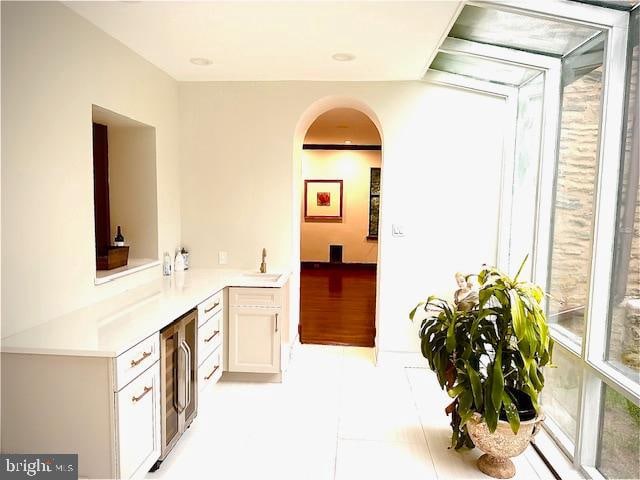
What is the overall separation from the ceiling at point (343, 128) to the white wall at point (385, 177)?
1819mm

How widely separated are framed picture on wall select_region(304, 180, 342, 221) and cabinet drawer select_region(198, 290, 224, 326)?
6.16 metres

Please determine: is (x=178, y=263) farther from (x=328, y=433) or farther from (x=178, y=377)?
(x=328, y=433)

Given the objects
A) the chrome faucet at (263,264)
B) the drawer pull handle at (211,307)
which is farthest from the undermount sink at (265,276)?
the drawer pull handle at (211,307)

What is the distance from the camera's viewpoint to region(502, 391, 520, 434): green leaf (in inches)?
82.9

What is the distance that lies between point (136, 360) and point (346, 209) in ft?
24.7

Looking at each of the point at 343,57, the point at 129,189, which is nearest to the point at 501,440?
the point at 343,57

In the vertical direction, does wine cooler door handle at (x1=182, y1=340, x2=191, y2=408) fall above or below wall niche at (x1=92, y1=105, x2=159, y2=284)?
below

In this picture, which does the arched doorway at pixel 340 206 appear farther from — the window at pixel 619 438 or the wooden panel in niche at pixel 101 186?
the window at pixel 619 438

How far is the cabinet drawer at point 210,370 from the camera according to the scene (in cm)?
284

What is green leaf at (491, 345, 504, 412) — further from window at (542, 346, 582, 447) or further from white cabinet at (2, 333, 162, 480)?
→ white cabinet at (2, 333, 162, 480)

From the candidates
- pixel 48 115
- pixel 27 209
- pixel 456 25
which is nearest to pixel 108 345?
pixel 27 209

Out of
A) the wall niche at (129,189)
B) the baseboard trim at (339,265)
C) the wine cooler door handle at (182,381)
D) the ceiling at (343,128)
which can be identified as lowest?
the baseboard trim at (339,265)

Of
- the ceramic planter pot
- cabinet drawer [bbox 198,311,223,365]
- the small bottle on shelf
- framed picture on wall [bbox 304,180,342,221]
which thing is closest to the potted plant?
the ceramic planter pot

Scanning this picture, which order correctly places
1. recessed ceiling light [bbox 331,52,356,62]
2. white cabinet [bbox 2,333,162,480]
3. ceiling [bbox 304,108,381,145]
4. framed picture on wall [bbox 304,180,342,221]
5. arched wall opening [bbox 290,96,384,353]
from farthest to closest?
1. framed picture on wall [bbox 304,180,342,221]
2. ceiling [bbox 304,108,381,145]
3. arched wall opening [bbox 290,96,384,353]
4. recessed ceiling light [bbox 331,52,356,62]
5. white cabinet [bbox 2,333,162,480]
